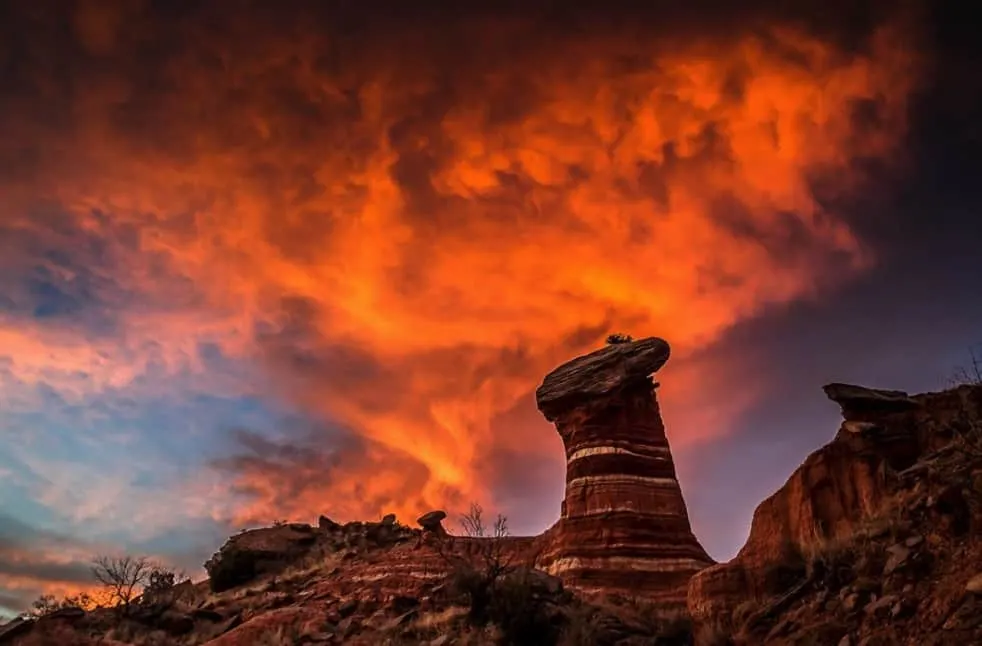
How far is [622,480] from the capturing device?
37.3 metres

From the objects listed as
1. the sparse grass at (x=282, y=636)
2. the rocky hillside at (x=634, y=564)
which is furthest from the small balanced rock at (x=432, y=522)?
the sparse grass at (x=282, y=636)

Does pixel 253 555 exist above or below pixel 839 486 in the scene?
above

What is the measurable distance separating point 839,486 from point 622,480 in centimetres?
2006

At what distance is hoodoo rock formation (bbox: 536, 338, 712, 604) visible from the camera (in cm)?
3438

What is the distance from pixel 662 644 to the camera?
20484 mm

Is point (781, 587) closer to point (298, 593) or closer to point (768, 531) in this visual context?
point (768, 531)

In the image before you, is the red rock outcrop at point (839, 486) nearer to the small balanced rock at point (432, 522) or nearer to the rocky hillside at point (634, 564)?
the rocky hillside at point (634, 564)

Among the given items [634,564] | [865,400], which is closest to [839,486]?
[865,400]

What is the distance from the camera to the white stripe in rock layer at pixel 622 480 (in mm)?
37344

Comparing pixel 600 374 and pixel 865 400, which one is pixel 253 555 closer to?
pixel 600 374

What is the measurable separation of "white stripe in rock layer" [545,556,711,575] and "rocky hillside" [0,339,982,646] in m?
0.09

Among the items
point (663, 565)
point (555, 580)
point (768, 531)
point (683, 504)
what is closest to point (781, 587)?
point (768, 531)

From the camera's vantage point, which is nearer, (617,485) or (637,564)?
(637,564)

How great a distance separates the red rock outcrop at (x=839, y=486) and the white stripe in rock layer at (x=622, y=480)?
736 inches
